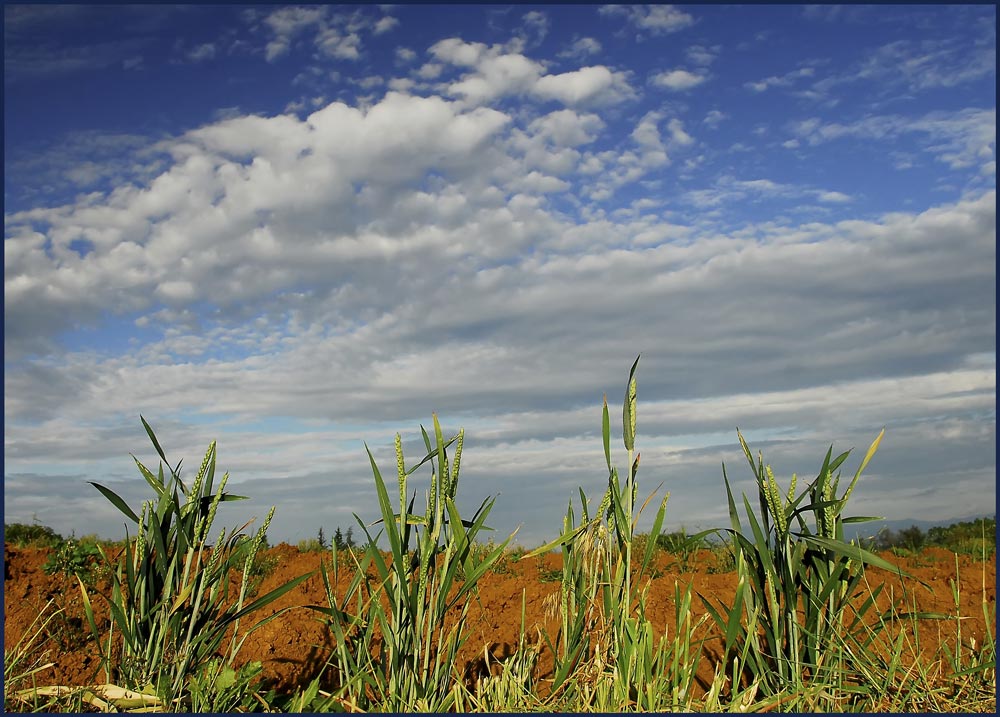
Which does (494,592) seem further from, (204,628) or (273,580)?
(204,628)

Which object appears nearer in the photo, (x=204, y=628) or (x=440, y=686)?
(x=440, y=686)

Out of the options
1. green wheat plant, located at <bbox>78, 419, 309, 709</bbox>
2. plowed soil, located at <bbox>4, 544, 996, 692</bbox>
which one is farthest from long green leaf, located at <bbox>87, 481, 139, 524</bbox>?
plowed soil, located at <bbox>4, 544, 996, 692</bbox>

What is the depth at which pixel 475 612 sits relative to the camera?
4410mm

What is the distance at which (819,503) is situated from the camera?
9.34 ft

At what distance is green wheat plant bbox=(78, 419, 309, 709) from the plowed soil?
47cm

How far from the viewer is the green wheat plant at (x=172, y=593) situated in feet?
9.58

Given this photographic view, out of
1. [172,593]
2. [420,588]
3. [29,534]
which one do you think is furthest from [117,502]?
[29,534]

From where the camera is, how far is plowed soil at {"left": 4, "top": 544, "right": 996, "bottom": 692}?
142 inches

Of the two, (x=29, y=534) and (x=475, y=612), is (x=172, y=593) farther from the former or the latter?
(x=29, y=534)

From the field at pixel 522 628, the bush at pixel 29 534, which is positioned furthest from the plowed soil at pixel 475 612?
the bush at pixel 29 534

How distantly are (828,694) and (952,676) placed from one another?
639mm

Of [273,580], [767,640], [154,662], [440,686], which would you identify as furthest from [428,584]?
[273,580]

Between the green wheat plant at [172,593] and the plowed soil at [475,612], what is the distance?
1.53 ft

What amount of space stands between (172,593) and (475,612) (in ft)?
6.15
